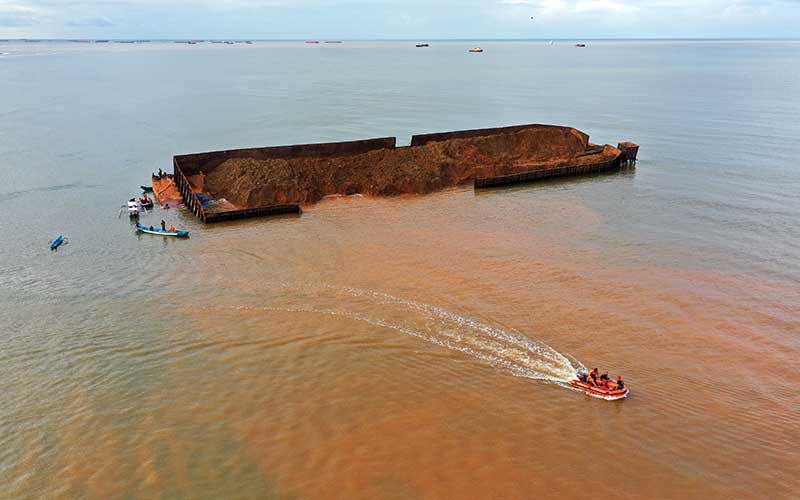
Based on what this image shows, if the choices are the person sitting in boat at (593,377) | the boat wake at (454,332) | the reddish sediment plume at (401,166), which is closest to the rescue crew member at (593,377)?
the person sitting in boat at (593,377)

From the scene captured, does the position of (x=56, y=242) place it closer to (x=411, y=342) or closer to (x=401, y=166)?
(x=411, y=342)

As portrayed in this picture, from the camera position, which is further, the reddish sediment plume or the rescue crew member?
the reddish sediment plume

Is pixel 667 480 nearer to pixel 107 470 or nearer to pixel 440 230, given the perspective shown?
pixel 107 470

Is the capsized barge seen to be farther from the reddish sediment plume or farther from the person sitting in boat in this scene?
the person sitting in boat

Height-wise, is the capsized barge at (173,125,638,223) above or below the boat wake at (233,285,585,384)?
above

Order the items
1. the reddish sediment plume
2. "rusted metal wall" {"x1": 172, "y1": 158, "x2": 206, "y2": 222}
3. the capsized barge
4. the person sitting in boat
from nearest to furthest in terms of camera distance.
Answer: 1. the person sitting in boat
2. "rusted metal wall" {"x1": 172, "y1": 158, "x2": 206, "y2": 222}
3. the capsized barge
4. the reddish sediment plume

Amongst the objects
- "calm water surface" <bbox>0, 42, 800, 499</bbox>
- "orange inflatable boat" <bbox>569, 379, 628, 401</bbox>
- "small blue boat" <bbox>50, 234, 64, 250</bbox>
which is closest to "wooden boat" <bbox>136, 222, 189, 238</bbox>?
"calm water surface" <bbox>0, 42, 800, 499</bbox>

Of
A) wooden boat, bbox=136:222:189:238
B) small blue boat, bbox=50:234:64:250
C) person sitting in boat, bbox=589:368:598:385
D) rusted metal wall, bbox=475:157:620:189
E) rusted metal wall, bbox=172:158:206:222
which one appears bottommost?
person sitting in boat, bbox=589:368:598:385
